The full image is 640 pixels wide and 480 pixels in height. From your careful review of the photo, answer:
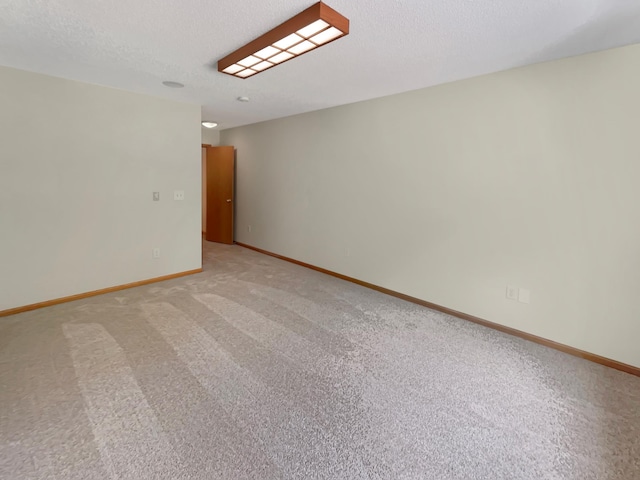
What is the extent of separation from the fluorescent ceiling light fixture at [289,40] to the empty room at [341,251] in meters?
0.02

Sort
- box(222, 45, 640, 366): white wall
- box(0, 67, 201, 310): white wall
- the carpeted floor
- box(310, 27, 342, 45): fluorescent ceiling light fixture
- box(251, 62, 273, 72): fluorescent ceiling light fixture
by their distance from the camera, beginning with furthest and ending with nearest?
box(0, 67, 201, 310): white wall, box(251, 62, 273, 72): fluorescent ceiling light fixture, box(222, 45, 640, 366): white wall, box(310, 27, 342, 45): fluorescent ceiling light fixture, the carpeted floor

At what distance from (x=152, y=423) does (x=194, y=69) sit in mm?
2836

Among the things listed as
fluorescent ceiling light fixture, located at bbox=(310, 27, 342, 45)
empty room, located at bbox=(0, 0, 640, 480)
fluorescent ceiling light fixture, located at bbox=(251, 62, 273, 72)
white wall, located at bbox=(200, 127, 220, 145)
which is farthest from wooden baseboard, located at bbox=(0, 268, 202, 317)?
fluorescent ceiling light fixture, located at bbox=(310, 27, 342, 45)

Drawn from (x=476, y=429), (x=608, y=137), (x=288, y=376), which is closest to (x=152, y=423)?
(x=288, y=376)

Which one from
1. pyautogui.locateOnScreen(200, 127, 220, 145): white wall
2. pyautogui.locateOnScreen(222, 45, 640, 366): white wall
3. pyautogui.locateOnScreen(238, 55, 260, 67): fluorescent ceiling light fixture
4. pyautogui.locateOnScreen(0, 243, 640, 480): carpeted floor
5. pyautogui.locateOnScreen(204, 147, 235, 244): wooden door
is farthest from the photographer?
pyautogui.locateOnScreen(200, 127, 220, 145): white wall

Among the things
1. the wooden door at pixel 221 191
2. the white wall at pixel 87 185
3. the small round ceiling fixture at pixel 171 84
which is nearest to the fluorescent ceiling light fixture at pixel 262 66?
the small round ceiling fixture at pixel 171 84

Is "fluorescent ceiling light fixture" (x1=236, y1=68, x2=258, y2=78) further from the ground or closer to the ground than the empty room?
further from the ground

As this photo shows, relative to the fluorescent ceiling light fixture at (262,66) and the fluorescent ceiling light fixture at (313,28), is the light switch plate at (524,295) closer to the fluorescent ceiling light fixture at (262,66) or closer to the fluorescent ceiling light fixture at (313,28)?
the fluorescent ceiling light fixture at (313,28)

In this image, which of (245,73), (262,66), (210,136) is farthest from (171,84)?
(210,136)

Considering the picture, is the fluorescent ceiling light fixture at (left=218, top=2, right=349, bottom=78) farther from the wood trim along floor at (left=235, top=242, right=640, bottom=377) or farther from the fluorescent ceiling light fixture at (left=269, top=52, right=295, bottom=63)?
the wood trim along floor at (left=235, top=242, right=640, bottom=377)

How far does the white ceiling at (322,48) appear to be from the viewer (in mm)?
1824

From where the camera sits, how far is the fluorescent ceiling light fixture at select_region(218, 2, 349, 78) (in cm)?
184

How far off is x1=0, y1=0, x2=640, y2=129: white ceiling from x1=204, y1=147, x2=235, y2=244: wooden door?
9.44 ft

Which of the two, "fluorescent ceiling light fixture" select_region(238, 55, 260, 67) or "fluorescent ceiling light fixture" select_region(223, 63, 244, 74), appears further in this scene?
"fluorescent ceiling light fixture" select_region(223, 63, 244, 74)
